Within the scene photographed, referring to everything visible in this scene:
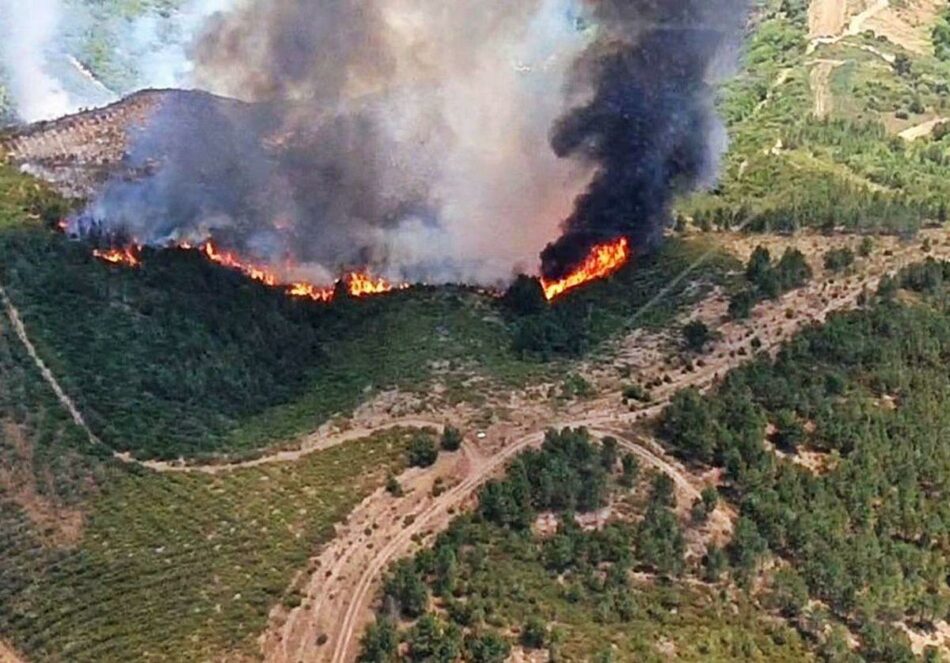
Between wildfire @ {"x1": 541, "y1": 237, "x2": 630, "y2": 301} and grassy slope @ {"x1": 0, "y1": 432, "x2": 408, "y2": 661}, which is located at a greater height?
wildfire @ {"x1": 541, "y1": 237, "x2": 630, "y2": 301}

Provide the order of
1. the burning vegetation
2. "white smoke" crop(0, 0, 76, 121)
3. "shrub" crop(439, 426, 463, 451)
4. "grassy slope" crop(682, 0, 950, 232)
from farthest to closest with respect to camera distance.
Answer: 1. "white smoke" crop(0, 0, 76, 121)
2. "grassy slope" crop(682, 0, 950, 232)
3. the burning vegetation
4. "shrub" crop(439, 426, 463, 451)

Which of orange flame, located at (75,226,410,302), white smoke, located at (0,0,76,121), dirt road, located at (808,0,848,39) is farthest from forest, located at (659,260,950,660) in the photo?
white smoke, located at (0,0,76,121)

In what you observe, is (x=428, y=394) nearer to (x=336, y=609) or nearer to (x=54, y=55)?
(x=336, y=609)

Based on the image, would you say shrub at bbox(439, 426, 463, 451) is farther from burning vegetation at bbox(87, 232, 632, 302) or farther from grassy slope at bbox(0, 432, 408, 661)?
burning vegetation at bbox(87, 232, 632, 302)

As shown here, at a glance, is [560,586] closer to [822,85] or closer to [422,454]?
[422,454]

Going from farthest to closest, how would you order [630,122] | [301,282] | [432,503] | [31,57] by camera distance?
[31,57], [630,122], [301,282], [432,503]

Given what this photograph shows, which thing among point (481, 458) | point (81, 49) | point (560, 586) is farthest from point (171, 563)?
point (81, 49)
